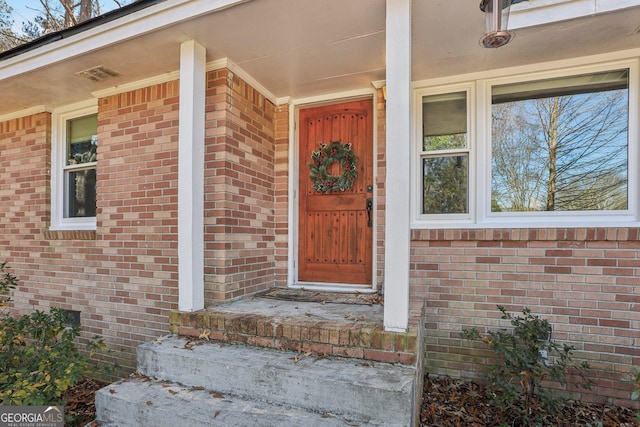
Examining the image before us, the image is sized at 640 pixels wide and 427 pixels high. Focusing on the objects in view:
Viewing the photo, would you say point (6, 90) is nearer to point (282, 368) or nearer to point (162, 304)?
point (162, 304)

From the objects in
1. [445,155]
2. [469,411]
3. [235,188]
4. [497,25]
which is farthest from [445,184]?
[235,188]

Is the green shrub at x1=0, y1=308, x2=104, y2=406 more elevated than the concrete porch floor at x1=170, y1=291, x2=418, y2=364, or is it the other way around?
the concrete porch floor at x1=170, y1=291, x2=418, y2=364

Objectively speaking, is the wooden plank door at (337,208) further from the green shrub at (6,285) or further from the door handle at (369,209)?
the green shrub at (6,285)

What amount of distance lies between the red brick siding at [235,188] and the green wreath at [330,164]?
1.79 feet

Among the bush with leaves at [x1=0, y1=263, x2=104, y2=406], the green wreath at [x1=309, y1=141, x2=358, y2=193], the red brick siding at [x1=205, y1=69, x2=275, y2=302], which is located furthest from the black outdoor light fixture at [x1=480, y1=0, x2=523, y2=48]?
the bush with leaves at [x1=0, y1=263, x2=104, y2=406]

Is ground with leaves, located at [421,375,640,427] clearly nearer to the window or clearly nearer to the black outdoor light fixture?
the window

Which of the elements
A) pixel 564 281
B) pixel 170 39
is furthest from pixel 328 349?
pixel 170 39

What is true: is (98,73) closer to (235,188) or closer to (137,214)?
(137,214)

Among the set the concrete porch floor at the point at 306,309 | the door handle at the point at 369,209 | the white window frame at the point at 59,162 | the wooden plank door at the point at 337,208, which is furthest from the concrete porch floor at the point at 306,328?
the white window frame at the point at 59,162

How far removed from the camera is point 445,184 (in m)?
3.04

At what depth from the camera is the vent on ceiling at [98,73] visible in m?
2.91

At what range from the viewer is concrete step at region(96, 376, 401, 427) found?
177 cm

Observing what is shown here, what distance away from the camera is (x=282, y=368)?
1.96 metres

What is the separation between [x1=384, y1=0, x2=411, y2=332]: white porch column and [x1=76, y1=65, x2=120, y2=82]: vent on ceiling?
2543 millimetres
